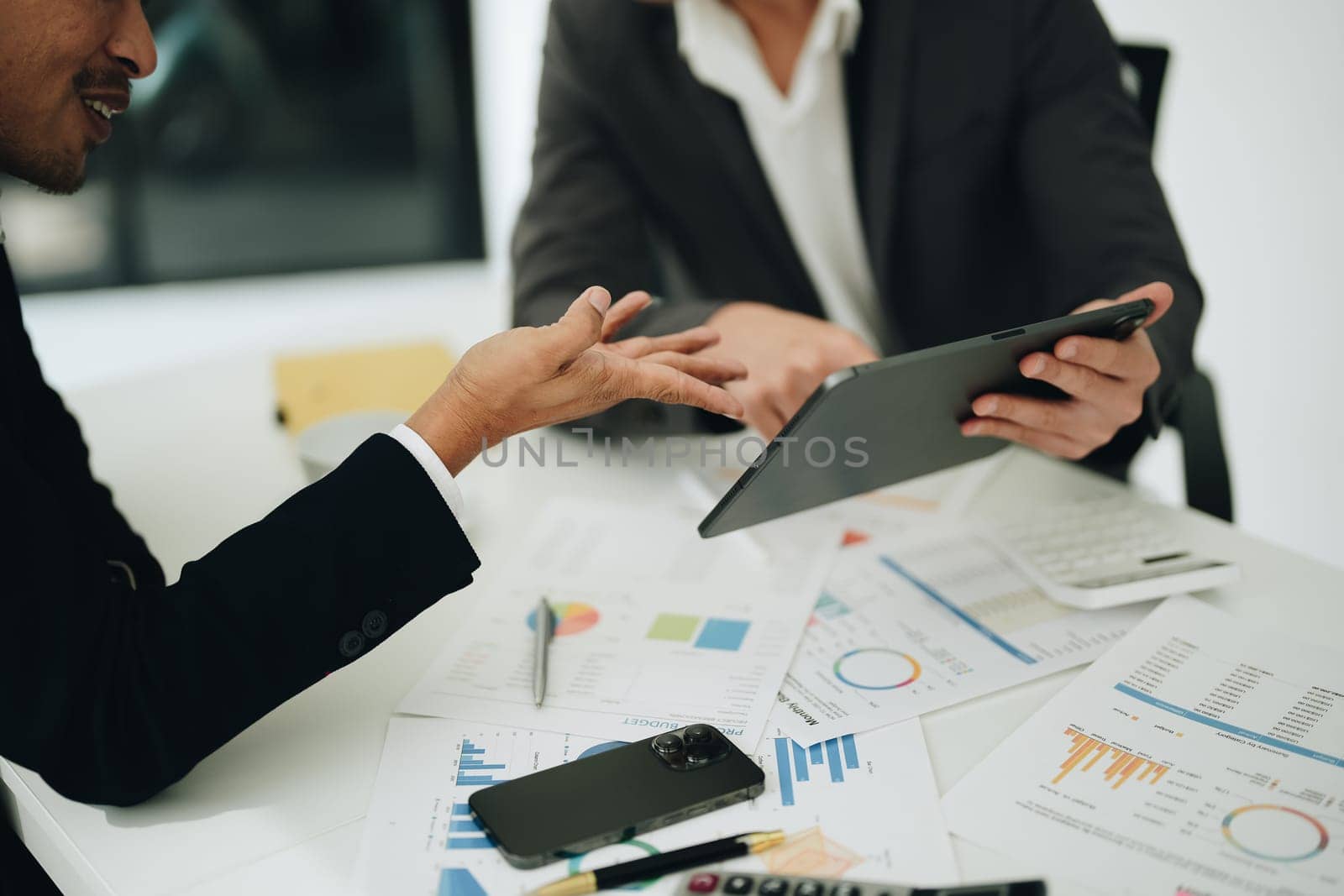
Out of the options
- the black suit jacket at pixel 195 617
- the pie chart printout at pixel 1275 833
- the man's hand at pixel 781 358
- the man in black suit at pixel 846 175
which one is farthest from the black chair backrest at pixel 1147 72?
the black suit jacket at pixel 195 617

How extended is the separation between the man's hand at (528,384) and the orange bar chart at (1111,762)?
1.39 ft

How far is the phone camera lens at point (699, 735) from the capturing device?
80 centimetres

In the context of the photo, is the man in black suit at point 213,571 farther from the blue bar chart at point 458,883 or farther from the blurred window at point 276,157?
the blurred window at point 276,157

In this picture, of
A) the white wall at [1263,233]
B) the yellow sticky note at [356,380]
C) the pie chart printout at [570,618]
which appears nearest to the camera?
the pie chart printout at [570,618]

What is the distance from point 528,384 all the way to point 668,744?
0.94 feet

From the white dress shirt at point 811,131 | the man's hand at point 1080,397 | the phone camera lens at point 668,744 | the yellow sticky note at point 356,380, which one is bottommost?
the phone camera lens at point 668,744

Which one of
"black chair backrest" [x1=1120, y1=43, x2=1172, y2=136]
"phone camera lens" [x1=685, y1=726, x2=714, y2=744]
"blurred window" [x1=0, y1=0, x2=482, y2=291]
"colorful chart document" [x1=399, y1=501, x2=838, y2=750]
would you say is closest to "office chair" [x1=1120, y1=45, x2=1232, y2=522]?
"black chair backrest" [x1=1120, y1=43, x2=1172, y2=136]

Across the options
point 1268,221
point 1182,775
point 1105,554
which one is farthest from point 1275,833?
point 1268,221

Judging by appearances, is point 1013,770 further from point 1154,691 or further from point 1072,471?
point 1072,471

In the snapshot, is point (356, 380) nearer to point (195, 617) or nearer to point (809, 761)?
point (195, 617)

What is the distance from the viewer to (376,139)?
13.9ft

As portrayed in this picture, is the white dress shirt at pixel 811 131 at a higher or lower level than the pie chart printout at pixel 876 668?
higher

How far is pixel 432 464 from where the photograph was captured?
83 cm

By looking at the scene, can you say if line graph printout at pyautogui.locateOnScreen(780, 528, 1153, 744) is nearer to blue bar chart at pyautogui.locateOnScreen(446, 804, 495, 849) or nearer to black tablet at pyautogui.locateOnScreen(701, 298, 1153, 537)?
black tablet at pyautogui.locateOnScreen(701, 298, 1153, 537)
